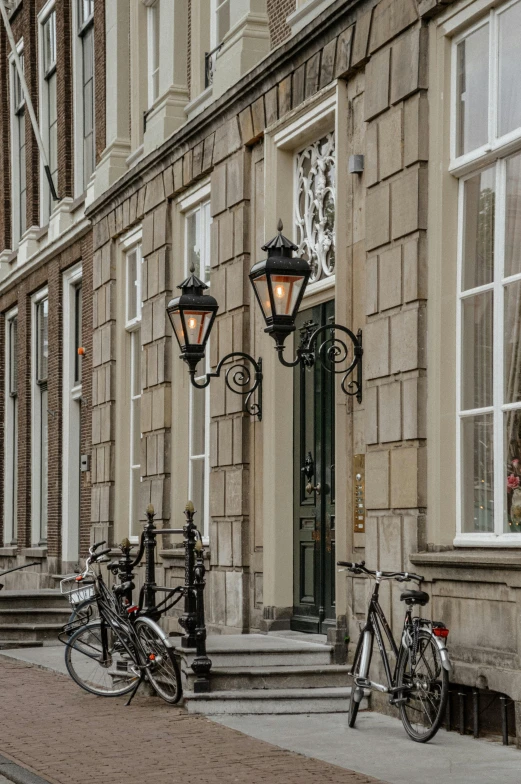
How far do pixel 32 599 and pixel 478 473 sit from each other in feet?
32.5

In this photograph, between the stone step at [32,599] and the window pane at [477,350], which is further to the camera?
the stone step at [32,599]

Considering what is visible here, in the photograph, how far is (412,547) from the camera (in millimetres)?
9570

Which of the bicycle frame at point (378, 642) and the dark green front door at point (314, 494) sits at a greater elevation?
the dark green front door at point (314, 494)

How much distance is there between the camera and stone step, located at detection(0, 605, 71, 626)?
1745cm

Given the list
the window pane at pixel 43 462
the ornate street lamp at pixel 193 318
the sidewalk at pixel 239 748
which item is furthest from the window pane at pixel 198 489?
the window pane at pixel 43 462

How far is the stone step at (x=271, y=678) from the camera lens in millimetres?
10281

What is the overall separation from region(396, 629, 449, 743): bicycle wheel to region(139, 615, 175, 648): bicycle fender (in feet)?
7.57

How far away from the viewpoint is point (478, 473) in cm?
924

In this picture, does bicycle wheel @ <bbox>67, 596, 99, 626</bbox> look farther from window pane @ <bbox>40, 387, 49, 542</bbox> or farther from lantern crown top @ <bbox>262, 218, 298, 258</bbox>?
window pane @ <bbox>40, 387, 49, 542</bbox>

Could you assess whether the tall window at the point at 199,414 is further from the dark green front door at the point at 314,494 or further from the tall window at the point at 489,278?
the tall window at the point at 489,278

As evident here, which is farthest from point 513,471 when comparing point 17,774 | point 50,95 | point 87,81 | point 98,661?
point 50,95

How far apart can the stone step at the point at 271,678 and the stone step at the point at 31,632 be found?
22.5ft

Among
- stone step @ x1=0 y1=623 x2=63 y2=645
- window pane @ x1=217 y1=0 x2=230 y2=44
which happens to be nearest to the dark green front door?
window pane @ x1=217 y1=0 x2=230 y2=44

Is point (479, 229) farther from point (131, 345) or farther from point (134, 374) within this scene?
point (131, 345)
